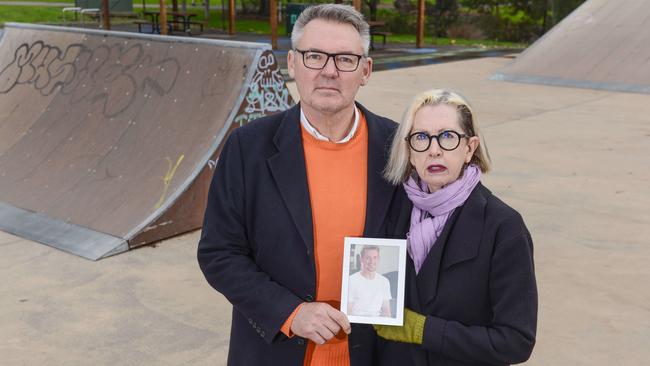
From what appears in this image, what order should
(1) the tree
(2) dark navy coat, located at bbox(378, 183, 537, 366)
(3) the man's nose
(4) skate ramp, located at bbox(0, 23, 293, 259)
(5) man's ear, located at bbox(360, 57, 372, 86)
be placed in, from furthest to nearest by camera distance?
(1) the tree
(4) skate ramp, located at bbox(0, 23, 293, 259)
(5) man's ear, located at bbox(360, 57, 372, 86)
(3) the man's nose
(2) dark navy coat, located at bbox(378, 183, 537, 366)

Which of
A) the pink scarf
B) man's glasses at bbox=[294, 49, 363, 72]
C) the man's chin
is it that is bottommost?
the pink scarf

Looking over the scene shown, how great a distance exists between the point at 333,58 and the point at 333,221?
483 millimetres

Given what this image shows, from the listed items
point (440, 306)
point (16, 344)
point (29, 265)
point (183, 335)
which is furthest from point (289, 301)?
point (29, 265)

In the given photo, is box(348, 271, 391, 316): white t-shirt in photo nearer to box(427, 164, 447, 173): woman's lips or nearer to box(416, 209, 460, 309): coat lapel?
box(416, 209, 460, 309): coat lapel

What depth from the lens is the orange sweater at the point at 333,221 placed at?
2.29 m

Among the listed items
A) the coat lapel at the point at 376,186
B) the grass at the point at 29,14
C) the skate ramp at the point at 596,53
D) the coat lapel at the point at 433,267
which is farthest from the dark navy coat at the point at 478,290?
the grass at the point at 29,14

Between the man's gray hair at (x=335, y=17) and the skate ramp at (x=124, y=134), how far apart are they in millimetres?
3646

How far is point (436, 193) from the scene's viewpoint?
6.81ft

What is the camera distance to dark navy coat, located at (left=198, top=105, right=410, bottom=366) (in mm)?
2252

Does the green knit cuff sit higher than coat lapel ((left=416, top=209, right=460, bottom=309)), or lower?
lower

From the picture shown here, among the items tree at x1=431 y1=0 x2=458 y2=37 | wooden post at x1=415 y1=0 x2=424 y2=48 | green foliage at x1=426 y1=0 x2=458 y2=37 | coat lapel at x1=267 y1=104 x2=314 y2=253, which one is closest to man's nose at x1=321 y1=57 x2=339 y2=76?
coat lapel at x1=267 y1=104 x2=314 y2=253

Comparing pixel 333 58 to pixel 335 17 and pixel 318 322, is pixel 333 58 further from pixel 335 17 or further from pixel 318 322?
pixel 318 322

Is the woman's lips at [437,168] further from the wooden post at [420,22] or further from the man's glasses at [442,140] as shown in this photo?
the wooden post at [420,22]

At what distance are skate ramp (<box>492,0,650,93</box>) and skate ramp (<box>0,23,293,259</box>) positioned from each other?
9.96 metres
